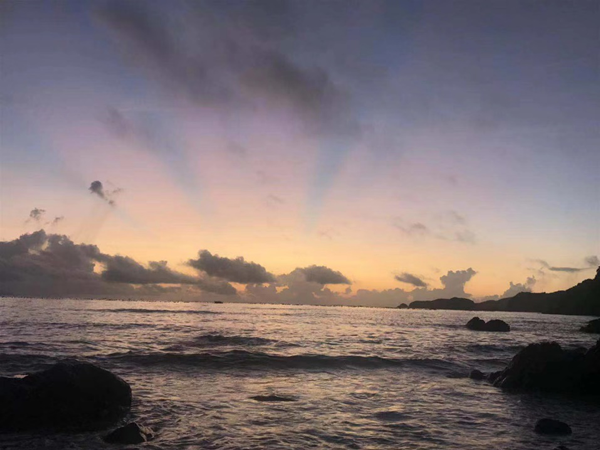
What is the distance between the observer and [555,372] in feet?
68.1

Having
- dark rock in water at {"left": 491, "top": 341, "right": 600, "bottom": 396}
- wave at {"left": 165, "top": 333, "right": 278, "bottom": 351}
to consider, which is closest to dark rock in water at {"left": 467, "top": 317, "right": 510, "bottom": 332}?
wave at {"left": 165, "top": 333, "right": 278, "bottom": 351}

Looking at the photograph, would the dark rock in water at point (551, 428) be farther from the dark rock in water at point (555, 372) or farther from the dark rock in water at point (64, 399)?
the dark rock in water at point (64, 399)

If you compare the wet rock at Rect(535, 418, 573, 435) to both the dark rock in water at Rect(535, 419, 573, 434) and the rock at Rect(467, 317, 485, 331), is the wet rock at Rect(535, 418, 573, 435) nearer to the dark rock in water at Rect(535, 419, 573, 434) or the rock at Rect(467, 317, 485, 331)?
the dark rock in water at Rect(535, 419, 573, 434)

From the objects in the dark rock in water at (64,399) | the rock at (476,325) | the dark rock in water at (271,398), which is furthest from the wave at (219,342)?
the rock at (476,325)

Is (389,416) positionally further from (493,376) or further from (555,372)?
(555,372)

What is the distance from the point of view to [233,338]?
41094 millimetres

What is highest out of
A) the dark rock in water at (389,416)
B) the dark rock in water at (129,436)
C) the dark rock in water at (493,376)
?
the dark rock in water at (129,436)

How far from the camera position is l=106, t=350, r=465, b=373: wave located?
2617 centimetres

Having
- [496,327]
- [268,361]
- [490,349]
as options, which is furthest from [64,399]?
[496,327]

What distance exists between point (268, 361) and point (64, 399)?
16.1 metres

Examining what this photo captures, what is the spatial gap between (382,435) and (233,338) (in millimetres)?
31104

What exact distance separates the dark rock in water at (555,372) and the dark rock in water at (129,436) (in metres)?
18.1

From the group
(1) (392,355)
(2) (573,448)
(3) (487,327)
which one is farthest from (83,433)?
(3) (487,327)

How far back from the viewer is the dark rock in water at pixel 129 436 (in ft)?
35.7
